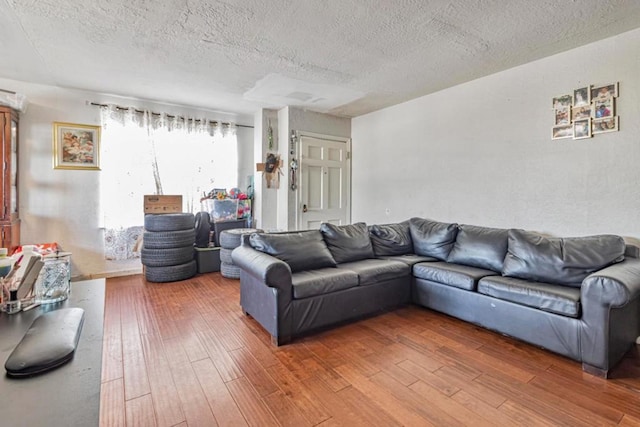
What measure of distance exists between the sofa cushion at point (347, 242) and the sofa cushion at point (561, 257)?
138cm

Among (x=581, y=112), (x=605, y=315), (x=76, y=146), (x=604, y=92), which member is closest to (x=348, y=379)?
(x=605, y=315)

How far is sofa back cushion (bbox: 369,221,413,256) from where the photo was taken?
3.80m

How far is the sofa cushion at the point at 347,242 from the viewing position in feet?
11.2

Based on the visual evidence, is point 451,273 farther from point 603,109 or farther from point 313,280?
point 603,109

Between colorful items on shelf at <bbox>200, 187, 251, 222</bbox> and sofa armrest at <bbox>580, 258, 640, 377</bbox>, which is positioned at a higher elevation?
colorful items on shelf at <bbox>200, 187, 251, 222</bbox>

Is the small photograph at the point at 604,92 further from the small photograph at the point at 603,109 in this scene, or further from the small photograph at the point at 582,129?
the small photograph at the point at 582,129

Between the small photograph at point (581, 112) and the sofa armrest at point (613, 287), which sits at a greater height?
the small photograph at point (581, 112)

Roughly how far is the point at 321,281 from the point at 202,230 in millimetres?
2867

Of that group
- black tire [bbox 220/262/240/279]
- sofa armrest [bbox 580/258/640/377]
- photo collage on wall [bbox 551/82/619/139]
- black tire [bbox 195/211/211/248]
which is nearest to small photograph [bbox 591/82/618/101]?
photo collage on wall [bbox 551/82/619/139]

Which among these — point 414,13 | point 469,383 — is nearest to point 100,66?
point 414,13

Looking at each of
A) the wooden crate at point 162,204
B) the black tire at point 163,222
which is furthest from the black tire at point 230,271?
the wooden crate at point 162,204

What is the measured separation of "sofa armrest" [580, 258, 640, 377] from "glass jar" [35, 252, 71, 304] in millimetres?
3139

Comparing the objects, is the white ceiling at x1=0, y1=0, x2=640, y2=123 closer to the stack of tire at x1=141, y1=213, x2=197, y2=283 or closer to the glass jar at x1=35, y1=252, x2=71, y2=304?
the stack of tire at x1=141, y1=213, x2=197, y2=283

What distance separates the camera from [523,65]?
131 inches
